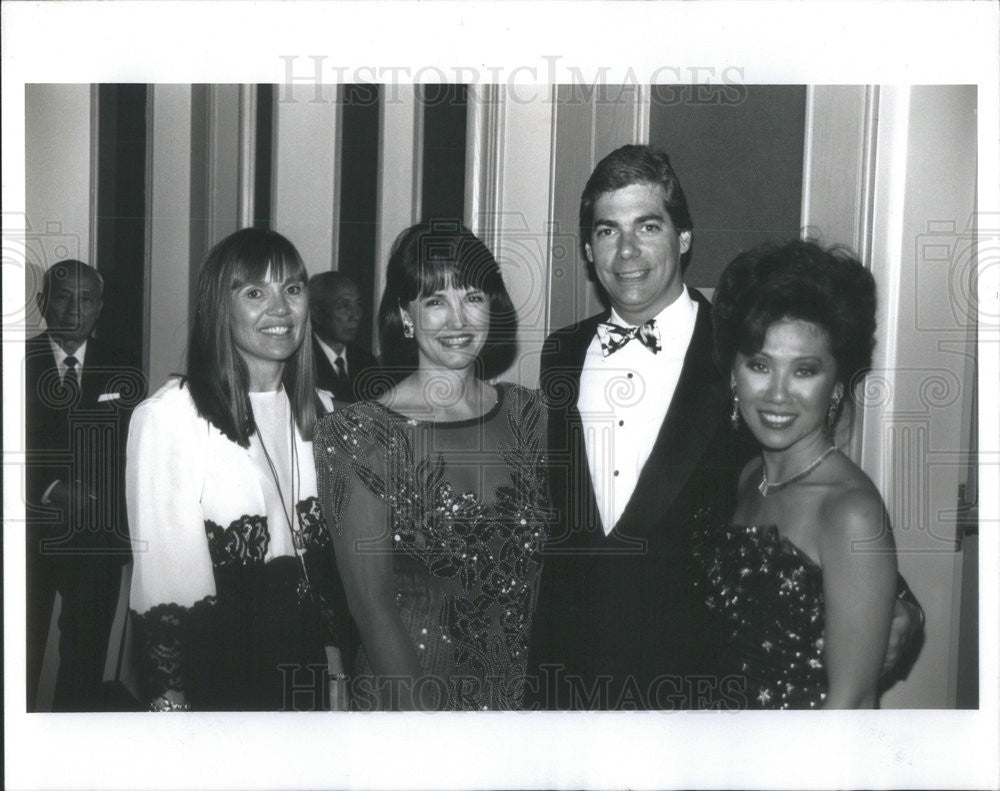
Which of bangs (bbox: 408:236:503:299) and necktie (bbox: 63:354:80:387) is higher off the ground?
bangs (bbox: 408:236:503:299)

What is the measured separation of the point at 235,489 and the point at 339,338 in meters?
0.50

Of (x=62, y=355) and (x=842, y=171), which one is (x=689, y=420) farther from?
(x=62, y=355)

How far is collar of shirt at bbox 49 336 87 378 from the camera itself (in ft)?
9.02

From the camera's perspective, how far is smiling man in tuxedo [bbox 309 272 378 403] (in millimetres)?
2705

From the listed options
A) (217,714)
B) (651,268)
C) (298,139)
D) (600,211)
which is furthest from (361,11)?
(217,714)

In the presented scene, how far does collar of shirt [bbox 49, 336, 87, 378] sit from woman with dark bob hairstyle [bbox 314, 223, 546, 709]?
0.68 metres

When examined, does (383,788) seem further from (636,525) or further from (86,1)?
(86,1)

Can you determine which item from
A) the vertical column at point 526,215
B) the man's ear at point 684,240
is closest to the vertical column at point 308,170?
the vertical column at point 526,215

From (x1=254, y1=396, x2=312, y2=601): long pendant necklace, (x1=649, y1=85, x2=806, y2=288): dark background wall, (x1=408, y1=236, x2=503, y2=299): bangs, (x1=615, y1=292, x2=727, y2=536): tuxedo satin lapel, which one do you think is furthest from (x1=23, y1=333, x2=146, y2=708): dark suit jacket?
(x1=649, y1=85, x2=806, y2=288): dark background wall

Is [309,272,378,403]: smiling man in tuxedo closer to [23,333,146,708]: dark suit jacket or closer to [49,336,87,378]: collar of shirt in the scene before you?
[23,333,146,708]: dark suit jacket

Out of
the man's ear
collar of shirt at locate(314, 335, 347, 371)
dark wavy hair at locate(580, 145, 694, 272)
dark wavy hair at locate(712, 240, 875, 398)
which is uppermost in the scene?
dark wavy hair at locate(580, 145, 694, 272)

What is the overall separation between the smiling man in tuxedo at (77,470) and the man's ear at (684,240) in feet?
4.95

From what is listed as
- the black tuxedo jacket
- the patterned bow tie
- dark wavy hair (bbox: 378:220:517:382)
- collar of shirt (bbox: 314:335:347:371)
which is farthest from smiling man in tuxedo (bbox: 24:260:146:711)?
the patterned bow tie

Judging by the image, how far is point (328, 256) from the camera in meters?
2.71
